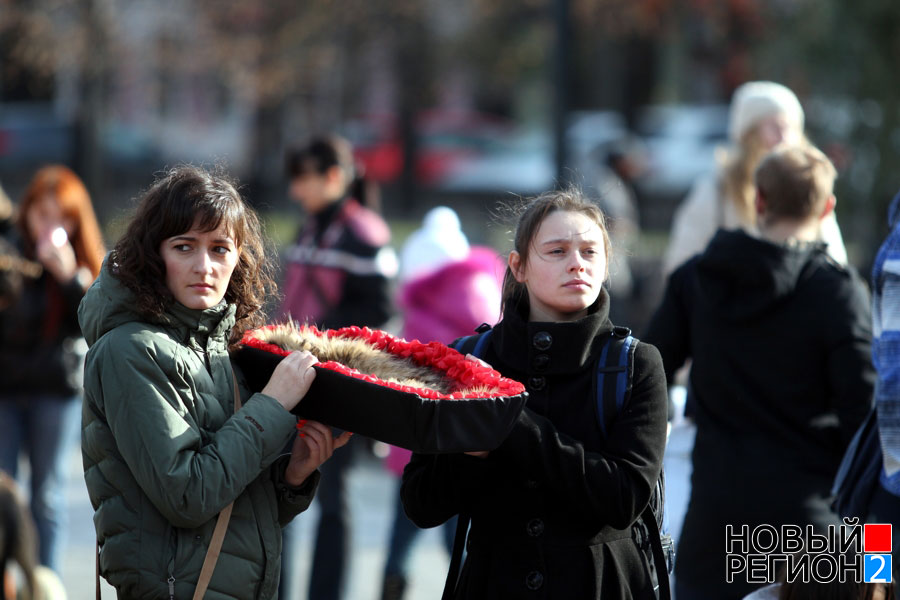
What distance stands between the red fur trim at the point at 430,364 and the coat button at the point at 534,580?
48 centimetres

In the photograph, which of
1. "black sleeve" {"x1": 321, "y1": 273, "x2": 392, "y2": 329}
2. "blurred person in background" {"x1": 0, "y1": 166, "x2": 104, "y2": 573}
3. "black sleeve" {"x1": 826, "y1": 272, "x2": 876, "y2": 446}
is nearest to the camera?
"black sleeve" {"x1": 826, "y1": 272, "x2": 876, "y2": 446}

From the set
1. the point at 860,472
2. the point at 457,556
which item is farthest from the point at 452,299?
the point at 457,556

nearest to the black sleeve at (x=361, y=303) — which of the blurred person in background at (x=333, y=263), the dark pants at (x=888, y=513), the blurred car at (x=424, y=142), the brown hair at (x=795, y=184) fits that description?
the blurred person in background at (x=333, y=263)

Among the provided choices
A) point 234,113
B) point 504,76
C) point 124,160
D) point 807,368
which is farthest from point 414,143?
point 807,368

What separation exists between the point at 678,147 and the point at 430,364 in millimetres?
24010

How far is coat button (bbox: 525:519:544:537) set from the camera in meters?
2.96

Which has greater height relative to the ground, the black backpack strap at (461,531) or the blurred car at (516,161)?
the blurred car at (516,161)

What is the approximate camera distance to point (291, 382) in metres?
2.86

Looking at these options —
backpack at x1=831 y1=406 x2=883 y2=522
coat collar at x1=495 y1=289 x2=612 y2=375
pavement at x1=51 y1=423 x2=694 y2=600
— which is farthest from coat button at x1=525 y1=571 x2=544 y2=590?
pavement at x1=51 y1=423 x2=694 y2=600

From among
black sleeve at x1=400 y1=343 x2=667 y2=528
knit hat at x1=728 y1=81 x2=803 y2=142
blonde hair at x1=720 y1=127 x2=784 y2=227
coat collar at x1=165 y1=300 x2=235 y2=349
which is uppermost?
knit hat at x1=728 y1=81 x2=803 y2=142

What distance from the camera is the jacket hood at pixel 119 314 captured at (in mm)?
2854

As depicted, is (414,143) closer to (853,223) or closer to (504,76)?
(504,76)

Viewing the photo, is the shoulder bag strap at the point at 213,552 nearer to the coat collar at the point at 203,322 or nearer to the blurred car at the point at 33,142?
the coat collar at the point at 203,322

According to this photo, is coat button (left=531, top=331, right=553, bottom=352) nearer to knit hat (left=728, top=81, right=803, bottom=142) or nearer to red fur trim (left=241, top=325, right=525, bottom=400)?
red fur trim (left=241, top=325, right=525, bottom=400)
